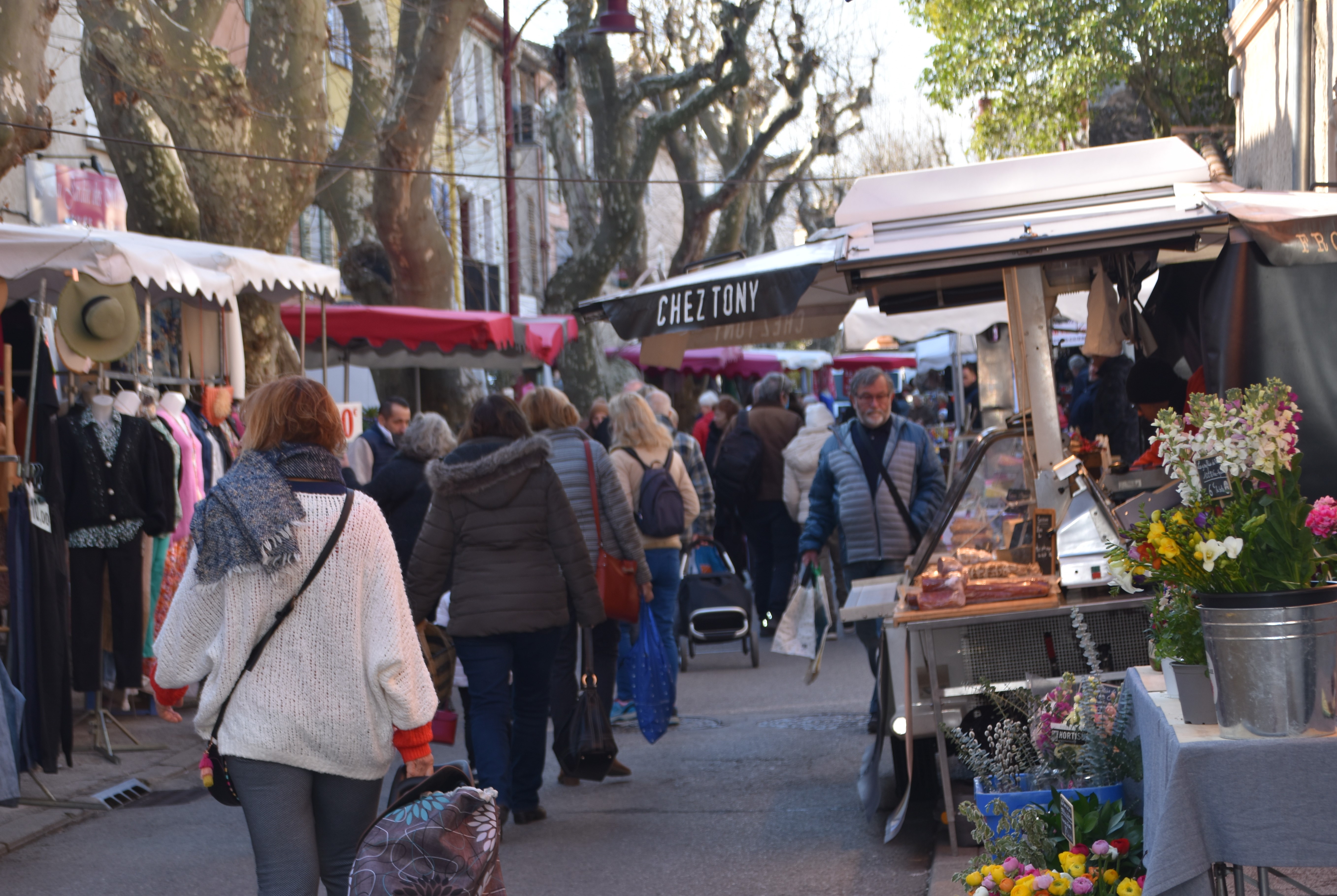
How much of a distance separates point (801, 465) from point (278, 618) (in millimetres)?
7562

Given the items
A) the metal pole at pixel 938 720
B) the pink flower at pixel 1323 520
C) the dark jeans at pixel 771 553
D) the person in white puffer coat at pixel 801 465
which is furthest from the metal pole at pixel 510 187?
the pink flower at pixel 1323 520

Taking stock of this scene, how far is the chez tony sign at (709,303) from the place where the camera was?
6488mm

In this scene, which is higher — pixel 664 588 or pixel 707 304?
pixel 707 304

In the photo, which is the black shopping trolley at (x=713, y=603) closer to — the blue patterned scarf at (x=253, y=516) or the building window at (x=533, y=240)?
the blue patterned scarf at (x=253, y=516)

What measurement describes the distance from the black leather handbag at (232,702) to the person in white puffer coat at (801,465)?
7323 millimetres

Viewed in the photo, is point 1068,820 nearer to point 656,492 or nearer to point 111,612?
point 656,492

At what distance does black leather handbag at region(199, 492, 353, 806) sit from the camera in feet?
12.9

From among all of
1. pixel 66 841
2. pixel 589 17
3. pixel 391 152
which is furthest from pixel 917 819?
pixel 589 17

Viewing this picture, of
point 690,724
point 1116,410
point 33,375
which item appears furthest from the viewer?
point 1116,410

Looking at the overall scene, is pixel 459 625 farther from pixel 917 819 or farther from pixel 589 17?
pixel 589 17

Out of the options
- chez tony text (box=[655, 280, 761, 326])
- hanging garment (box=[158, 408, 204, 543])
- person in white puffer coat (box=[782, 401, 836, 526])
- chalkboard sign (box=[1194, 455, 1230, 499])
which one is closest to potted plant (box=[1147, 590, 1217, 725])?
chalkboard sign (box=[1194, 455, 1230, 499])

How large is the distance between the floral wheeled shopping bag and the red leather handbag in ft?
13.4

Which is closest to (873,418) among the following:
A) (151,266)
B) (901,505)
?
(901,505)

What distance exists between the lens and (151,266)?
7488mm
